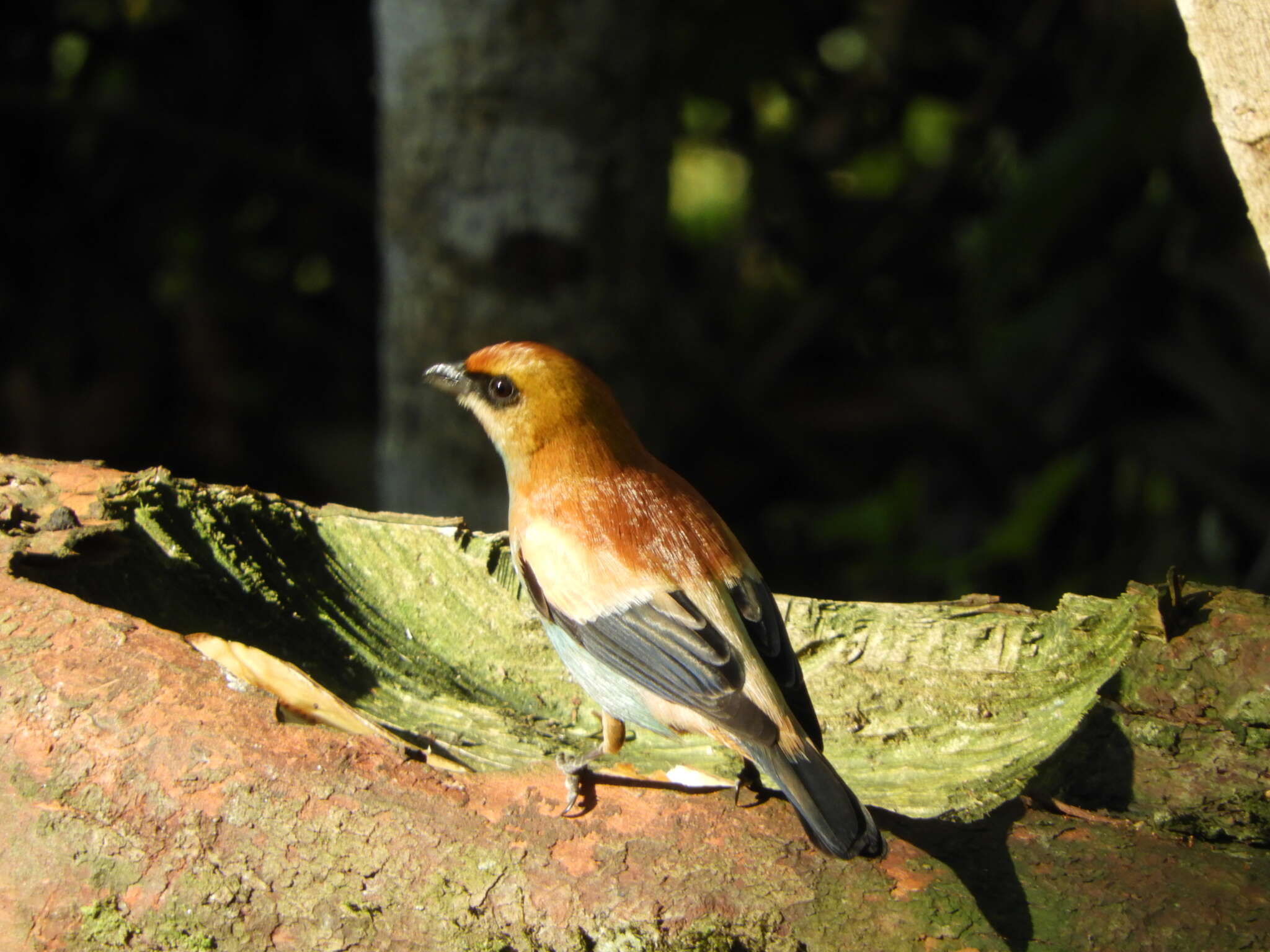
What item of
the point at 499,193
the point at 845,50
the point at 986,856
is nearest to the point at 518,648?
the point at 986,856

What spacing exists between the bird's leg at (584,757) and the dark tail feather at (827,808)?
1.09 ft

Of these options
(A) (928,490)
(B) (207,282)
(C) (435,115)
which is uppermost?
(C) (435,115)

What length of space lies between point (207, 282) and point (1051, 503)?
4.51 meters

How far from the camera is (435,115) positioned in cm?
456

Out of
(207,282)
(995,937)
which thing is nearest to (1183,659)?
(995,937)

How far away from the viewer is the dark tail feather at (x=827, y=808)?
1.80 m

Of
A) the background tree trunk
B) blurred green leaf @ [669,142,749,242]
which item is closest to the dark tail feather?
the background tree trunk

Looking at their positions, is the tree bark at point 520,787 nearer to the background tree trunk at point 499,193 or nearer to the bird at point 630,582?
the bird at point 630,582

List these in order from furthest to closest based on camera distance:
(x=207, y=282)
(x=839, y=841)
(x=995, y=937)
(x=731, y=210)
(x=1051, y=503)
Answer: (x=731, y=210), (x=207, y=282), (x=1051, y=503), (x=839, y=841), (x=995, y=937)

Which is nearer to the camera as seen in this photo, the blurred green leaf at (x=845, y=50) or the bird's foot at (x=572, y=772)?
the bird's foot at (x=572, y=772)

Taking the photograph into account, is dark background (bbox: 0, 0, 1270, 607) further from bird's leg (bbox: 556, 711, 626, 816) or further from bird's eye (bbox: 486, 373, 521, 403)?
bird's leg (bbox: 556, 711, 626, 816)

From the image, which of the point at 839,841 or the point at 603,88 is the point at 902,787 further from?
the point at 603,88

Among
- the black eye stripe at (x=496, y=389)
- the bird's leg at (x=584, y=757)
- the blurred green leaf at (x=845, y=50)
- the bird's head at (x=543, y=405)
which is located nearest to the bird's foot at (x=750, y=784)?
the bird's leg at (x=584, y=757)

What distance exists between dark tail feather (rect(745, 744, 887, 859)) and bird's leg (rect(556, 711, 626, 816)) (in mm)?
331
